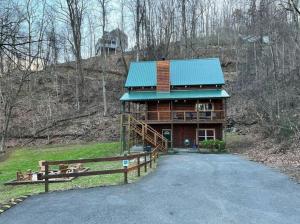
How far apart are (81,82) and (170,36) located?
50.0 feet

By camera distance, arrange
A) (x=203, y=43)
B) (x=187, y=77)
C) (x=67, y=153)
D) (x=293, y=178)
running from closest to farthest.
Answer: (x=293, y=178) → (x=67, y=153) → (x=187, y=77) → (x=203, y=43)

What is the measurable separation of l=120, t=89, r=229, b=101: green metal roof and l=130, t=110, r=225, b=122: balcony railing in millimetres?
1418

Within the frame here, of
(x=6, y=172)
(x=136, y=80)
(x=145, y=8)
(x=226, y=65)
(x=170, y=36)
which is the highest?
(x=145, y=8)

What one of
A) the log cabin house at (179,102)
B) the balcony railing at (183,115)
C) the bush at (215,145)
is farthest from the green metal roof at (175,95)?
the bush at (215,145)

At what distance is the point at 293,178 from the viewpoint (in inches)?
562

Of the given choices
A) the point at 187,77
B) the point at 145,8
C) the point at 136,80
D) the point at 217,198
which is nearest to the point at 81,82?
the point at 145,8

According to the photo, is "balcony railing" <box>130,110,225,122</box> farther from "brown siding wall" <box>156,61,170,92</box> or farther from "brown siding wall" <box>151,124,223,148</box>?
"brown siding wall" <box>156,61,170,92</box>

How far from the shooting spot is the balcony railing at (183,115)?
108 ft

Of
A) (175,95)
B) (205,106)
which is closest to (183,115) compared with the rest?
(175,95)

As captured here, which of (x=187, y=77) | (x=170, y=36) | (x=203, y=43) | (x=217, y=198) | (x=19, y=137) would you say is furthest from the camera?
(x=203, y=43)

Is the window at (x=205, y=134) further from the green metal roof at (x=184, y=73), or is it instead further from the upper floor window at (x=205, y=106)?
the green metal roof at (x=184, y=73)

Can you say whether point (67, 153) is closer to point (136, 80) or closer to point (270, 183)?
point (136, 80)

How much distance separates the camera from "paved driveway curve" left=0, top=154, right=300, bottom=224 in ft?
27.9

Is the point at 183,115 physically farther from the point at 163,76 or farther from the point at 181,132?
the point at 163,76
